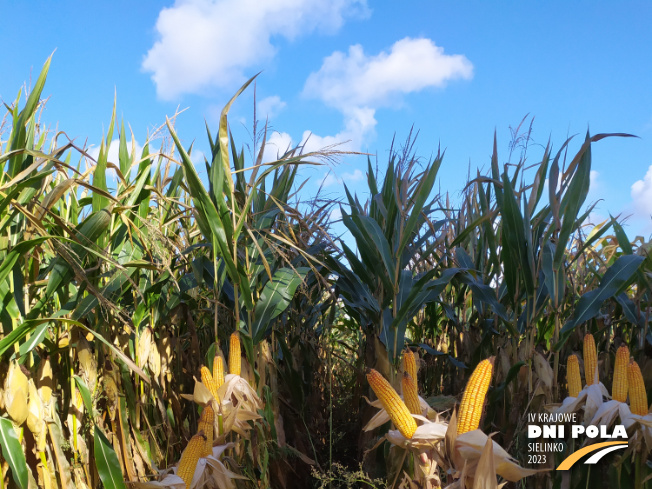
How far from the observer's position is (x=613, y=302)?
12.3 ft

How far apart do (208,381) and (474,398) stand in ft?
4.23

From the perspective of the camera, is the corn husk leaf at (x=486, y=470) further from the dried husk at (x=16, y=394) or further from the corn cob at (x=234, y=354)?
the dried husk at (x=16, y=394)

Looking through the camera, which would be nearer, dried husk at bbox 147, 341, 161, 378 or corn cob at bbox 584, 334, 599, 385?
corn cob at bbox 584, 334, 599, 385

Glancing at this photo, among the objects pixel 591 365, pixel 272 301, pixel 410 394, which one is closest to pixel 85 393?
pixel 272 301

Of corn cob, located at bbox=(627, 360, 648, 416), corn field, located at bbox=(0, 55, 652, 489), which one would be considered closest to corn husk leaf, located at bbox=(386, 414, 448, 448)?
corn field, located at bbox=(0, 55, 652, 489)

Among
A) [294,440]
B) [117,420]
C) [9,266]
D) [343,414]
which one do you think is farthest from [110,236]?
[343,414]

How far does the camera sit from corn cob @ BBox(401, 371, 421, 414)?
171cm

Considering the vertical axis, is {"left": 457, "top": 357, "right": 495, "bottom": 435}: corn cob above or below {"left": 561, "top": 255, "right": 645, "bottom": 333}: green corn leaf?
below

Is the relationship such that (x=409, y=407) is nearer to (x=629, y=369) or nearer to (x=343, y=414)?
(x=629, y=369)

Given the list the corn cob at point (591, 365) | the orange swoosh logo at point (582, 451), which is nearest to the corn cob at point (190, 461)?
the orange swoosh logo at point (582, 451)

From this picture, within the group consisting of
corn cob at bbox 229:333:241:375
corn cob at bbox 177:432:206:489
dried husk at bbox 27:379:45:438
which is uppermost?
corn cob at bbox 229:333:241:375

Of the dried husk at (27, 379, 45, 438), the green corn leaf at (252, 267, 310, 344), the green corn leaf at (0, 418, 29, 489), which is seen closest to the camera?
the green corn leaf at (0, 418, 29, 489)

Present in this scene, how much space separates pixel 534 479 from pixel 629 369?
3.55 feet

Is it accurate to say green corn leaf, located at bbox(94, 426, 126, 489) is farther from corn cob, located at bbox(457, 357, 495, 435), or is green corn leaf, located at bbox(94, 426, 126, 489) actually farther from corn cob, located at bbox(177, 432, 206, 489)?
corn cob, located at bbox(457, 357, 495, 435)
